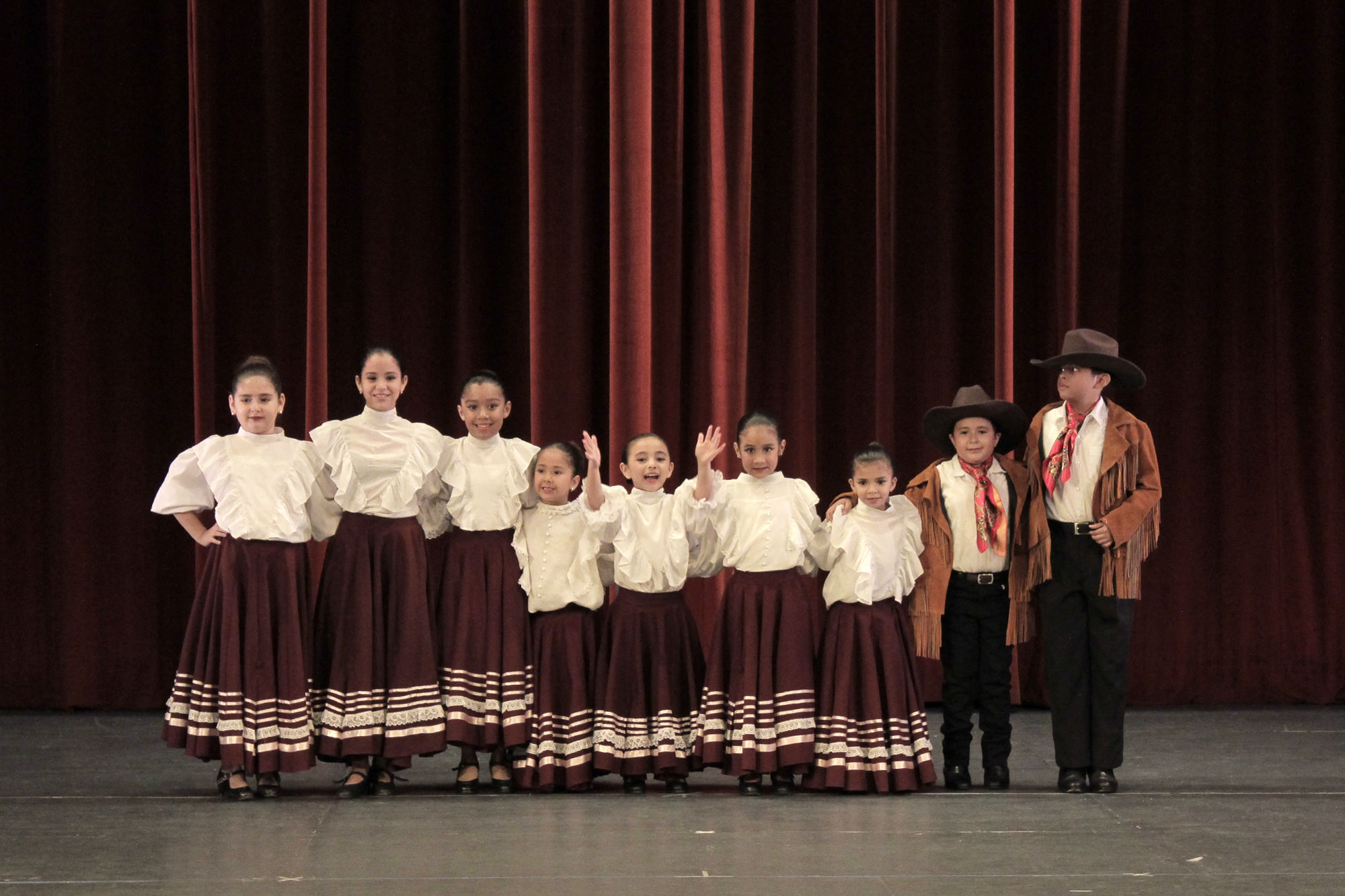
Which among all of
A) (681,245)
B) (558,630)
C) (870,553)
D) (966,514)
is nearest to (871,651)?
(870,553)

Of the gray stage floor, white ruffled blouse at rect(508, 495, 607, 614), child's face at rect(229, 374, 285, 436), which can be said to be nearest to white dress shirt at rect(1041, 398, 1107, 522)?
the gray stage floor

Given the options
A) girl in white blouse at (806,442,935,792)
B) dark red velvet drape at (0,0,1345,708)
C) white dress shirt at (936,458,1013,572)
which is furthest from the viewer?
dark red velvet drape at (0,0,1345,708)

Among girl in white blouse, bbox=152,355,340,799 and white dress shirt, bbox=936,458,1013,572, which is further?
white dress shirt, bbox=936,458,1013,572

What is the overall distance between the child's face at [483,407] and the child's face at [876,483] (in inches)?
41.1

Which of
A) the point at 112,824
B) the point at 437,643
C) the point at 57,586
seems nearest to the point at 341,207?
the point at 57,586

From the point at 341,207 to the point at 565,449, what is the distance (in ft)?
7.06

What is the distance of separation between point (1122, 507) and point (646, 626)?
1.36 meters

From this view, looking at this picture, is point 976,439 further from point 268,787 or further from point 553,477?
point 268,787

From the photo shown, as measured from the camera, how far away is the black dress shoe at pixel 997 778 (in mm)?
4316

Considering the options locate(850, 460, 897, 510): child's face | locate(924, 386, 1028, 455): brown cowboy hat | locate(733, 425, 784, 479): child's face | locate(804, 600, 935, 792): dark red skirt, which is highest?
locate(924, 386, 1028, 455): brown cowboy hat

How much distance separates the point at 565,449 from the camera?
14.3 feet

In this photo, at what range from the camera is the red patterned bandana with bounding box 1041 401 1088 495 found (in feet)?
14.1

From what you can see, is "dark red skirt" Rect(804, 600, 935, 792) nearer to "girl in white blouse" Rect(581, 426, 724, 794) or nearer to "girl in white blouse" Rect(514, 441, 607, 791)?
"girl in white blouse" Rect(581, 426, 724, 794)

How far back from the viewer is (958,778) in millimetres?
4328
